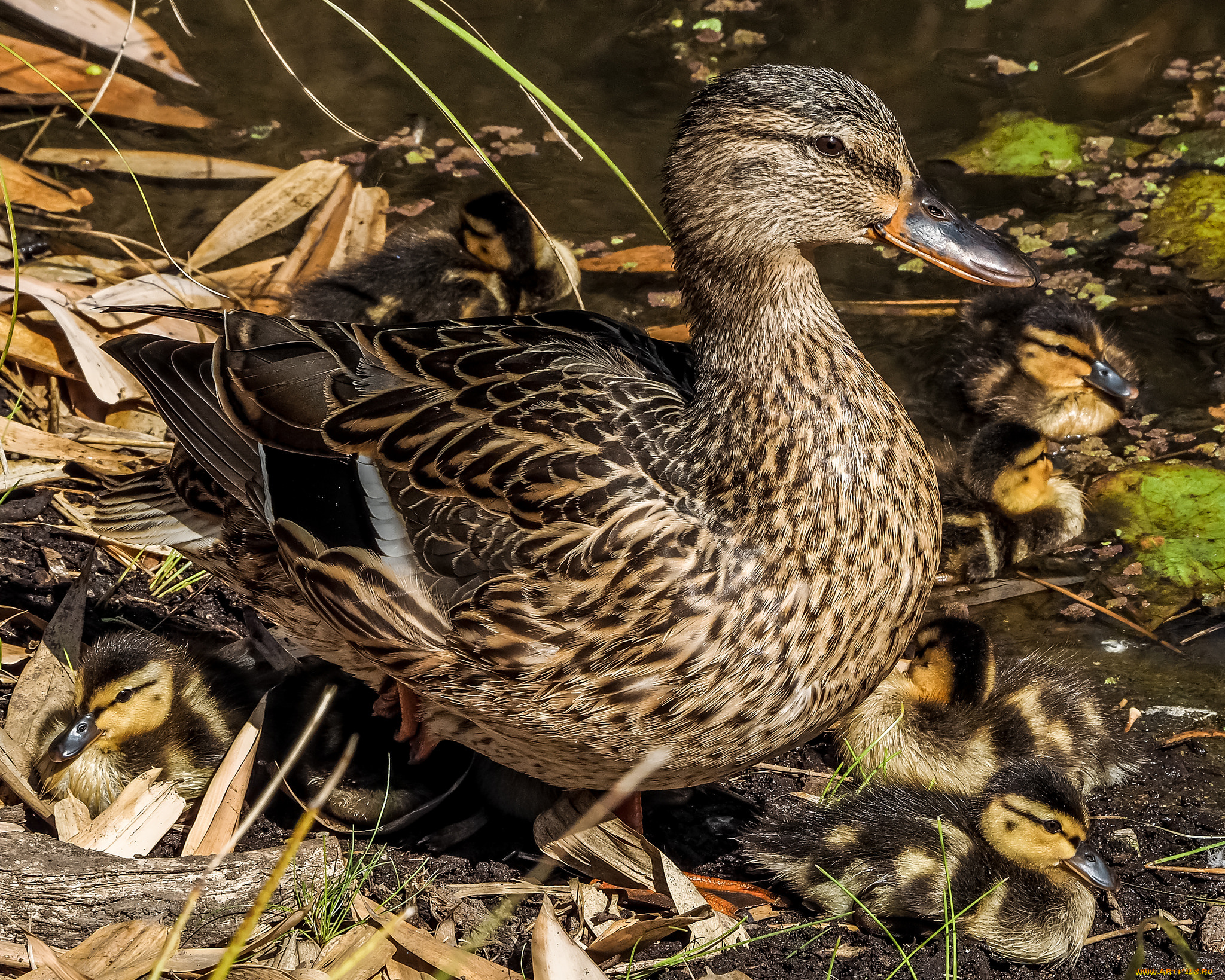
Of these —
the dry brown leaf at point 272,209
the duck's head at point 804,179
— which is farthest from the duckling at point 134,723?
the dry brown leaf at point 272,209

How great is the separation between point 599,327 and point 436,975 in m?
1.33

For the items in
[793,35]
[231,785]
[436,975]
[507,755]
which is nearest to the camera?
[436,975]

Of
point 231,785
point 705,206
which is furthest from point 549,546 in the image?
point 231,785

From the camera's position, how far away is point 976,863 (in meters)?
2.62

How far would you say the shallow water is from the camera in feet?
14.0

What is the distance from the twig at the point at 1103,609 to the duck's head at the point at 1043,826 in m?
0.77

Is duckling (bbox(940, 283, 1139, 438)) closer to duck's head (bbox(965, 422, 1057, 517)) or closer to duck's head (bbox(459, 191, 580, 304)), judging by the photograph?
duck's head (bbox(965, 422, 1057, 517))

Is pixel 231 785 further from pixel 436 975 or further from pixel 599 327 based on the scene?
pixel 599 327

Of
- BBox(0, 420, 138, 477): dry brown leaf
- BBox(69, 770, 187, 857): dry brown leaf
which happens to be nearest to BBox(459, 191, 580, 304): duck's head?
BBox(0, 420, 138, 477): dry brown leaf

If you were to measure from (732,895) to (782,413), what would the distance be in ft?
3.68

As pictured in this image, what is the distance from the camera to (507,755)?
8.46ft

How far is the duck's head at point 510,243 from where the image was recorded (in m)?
3.93

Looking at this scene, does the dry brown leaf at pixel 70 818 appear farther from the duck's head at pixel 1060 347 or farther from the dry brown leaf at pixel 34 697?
the duck's head at pixel 1060 347

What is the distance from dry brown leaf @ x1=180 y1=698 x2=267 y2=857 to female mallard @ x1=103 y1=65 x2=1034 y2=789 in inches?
22.3
